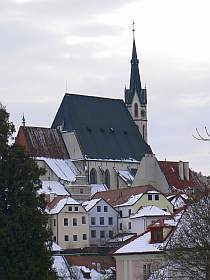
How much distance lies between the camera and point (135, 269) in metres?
48.9

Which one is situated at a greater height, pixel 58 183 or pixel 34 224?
pixel 58 183

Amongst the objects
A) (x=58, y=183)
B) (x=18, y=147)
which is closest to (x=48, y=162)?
(x=58, y=183)

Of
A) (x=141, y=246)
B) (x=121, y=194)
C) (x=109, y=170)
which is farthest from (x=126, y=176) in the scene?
(x=141, y=246)

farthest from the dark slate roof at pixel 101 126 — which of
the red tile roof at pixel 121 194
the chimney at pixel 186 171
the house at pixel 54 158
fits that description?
the red tile roof at pixel 121 194

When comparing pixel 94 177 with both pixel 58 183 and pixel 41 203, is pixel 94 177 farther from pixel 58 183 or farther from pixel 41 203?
pixel 41 203

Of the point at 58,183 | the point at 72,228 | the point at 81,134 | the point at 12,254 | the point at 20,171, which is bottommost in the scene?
the point at 12,254

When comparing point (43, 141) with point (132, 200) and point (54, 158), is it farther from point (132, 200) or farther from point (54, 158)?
point (132, 200)

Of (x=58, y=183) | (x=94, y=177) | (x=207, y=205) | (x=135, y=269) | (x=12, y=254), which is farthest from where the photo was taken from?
(x=94, y=177)

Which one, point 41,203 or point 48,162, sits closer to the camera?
point 41,203

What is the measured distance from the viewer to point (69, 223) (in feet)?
341

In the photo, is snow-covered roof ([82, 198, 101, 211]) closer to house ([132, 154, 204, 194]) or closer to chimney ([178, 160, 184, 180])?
house ([132, 154, 204, 194])

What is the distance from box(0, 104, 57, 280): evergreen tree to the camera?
32250 millimetres

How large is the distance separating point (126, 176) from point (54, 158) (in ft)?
33.6

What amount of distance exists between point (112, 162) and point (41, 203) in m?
97.7
